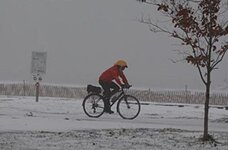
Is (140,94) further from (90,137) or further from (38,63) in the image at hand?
(90,137)

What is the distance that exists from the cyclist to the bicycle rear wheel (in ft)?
0.58

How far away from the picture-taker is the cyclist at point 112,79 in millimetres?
16094

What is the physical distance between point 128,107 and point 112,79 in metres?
1.01

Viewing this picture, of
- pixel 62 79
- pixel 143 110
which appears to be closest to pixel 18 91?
pixel 62 79

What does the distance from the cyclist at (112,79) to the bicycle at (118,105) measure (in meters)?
0.15

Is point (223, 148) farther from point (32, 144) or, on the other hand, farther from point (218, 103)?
point (218, 103)

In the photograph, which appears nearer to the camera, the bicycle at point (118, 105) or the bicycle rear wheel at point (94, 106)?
the bicycle at point (118, 105)

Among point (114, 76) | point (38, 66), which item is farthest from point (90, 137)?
point (38, 66)

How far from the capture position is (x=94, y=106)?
16.6 m

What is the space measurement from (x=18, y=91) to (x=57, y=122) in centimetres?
1945

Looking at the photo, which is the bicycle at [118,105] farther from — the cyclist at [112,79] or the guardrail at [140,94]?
the guardrail at [140,94]

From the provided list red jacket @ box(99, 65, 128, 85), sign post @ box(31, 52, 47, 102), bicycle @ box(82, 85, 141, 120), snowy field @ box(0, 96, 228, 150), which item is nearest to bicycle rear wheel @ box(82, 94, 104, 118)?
bicycle @ box(82, 85, 141, 120)

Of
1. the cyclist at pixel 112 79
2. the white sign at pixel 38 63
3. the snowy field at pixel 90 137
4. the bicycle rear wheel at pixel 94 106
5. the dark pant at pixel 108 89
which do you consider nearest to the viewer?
the snowy field at pixel 90 137

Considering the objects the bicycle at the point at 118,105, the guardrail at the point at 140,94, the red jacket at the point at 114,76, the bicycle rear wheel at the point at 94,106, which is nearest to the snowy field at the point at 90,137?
the red jacket at the point at 114,76
